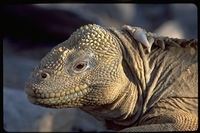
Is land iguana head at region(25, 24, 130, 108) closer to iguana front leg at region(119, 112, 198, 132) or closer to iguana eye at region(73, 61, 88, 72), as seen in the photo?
iguana eye at region(73, 61, 88, 72)

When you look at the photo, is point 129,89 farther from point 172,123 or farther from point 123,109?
point 172,123

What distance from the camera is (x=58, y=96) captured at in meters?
4.31

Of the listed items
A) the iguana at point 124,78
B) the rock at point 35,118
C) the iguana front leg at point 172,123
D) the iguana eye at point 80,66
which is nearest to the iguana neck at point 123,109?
the iguana at point 124,78

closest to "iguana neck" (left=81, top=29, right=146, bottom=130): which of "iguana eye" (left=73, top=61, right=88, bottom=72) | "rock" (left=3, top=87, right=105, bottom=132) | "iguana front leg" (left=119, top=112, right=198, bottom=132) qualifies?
"iguana front leg" (left=119, top=112, right=198, bottom=132)

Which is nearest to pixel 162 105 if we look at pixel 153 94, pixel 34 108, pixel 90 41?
pixel 153 94

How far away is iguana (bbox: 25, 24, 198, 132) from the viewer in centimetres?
435

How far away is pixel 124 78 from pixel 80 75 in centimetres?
39

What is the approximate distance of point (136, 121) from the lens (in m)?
4.77

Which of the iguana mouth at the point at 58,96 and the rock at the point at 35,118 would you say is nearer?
the iguana mouth at the point at 58,96

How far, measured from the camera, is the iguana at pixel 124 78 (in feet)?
14.3

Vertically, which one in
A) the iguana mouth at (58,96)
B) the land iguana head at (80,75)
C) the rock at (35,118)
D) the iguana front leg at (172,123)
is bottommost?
the rock at (35,118)

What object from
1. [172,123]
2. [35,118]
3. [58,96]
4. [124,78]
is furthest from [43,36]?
[172,123]

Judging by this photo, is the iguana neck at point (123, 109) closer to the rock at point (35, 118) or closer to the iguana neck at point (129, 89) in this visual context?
the iguana neck at point (129, 89)

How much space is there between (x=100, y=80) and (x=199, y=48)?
923 millimetres
